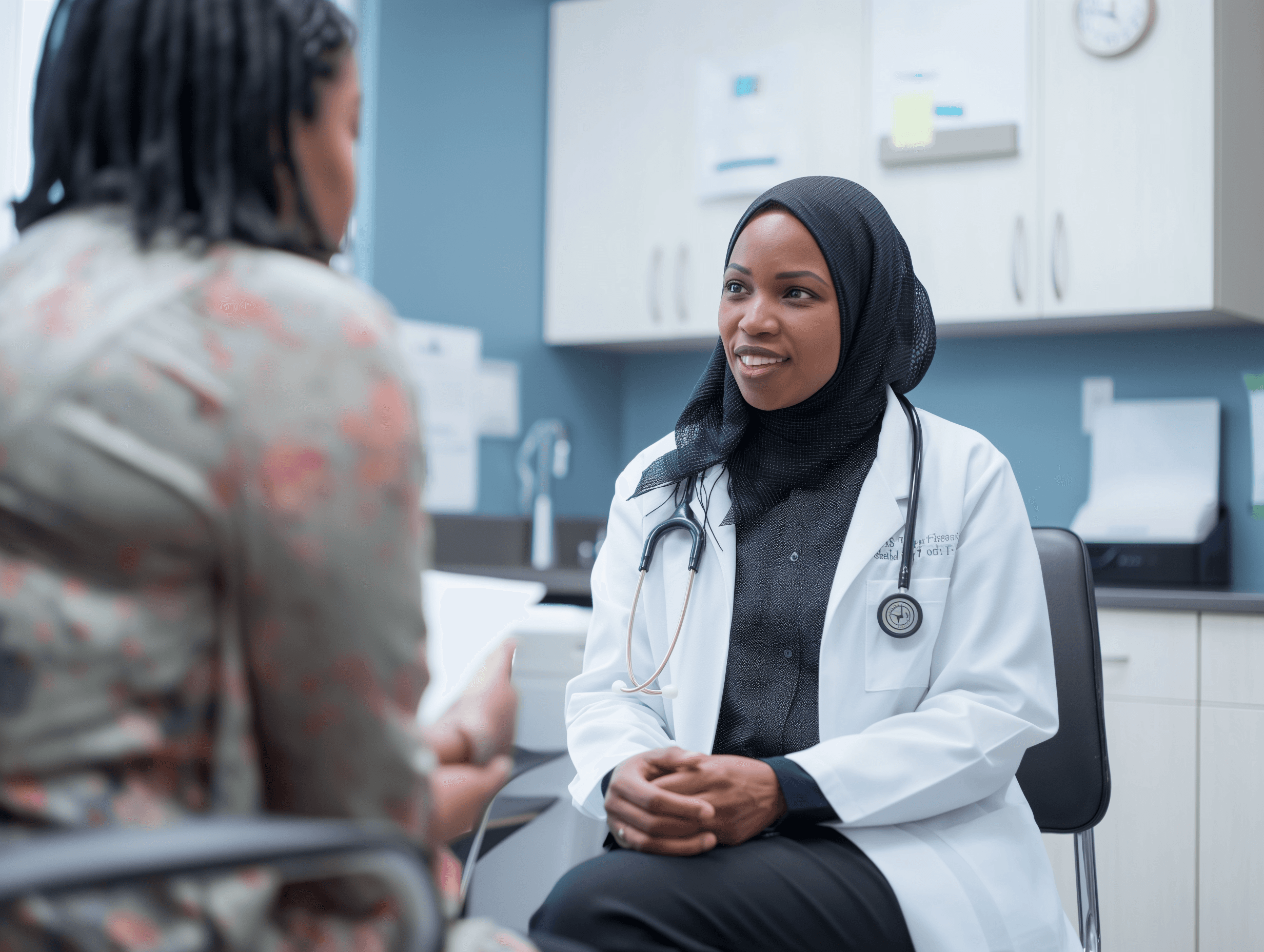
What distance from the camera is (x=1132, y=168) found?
266cm

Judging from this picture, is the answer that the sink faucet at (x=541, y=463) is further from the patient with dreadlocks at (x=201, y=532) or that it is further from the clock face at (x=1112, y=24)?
the patient with dreadlocks at (x=201, y=532)

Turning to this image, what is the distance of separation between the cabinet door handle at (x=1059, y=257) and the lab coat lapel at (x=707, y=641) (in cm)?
158

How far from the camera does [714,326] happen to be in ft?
10.3

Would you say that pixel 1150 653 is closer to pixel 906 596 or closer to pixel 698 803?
pixel 906 596

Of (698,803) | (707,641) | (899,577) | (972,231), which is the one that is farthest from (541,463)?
(698,803)

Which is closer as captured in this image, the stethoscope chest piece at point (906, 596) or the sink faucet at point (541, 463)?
the stethoscope chest piece at point (906, 596)

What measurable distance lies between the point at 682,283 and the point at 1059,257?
0.95 meters

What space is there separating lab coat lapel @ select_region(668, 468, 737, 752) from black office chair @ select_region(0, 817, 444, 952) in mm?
807

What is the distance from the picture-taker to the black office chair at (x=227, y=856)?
514 mm

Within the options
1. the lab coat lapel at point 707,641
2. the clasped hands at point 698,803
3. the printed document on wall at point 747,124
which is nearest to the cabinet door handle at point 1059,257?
the printed document on wall at point 747,124

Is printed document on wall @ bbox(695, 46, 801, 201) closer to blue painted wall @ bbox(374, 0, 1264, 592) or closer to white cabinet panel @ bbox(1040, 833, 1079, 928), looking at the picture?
blue painted wall @ bbox(374, 0, 1264, 592)

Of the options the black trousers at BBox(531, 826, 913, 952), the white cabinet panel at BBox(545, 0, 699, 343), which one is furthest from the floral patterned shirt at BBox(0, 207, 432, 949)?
the white cabinet panel at BBox(545, 0, 699, 343)

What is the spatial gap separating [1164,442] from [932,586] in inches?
70.7

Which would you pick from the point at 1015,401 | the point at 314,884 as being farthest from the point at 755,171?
the point at 314,884
